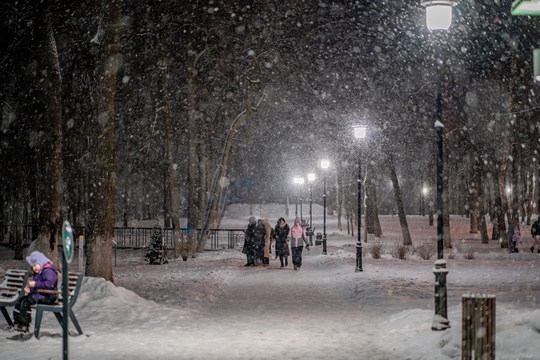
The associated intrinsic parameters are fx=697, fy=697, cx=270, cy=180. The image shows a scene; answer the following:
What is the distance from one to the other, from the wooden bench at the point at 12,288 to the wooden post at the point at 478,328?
22.9 feet

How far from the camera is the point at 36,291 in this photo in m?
11.1

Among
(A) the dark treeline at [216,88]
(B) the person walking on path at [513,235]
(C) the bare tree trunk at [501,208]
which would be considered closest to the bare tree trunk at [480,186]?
(A) the dark treeline at [216,88]

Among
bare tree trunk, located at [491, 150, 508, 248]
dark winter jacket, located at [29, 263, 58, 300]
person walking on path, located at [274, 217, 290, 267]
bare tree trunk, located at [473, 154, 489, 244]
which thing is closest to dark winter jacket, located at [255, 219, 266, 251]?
person walking on path, located at [274, 217, 290, 267]

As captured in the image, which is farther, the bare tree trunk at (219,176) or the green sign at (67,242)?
the bare tree trunk at (219,176)

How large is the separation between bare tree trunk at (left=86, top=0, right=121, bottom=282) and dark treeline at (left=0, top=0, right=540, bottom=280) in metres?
0.03

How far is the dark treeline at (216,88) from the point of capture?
18.1 metres

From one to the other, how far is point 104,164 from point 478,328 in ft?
32.8

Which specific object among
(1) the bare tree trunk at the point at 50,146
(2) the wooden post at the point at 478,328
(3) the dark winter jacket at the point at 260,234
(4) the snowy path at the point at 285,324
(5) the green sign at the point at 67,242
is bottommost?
(4) the snowy path at the point at 285,324

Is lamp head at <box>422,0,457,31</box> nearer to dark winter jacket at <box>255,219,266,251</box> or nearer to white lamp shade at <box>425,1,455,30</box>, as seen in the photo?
white lamp shade at <box>425,1,455,30</box>

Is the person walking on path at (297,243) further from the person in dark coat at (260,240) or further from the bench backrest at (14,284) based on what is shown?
the bench backrest at (14,284)

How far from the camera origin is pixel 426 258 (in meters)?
28.6

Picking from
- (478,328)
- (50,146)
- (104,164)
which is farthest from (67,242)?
(50,146)

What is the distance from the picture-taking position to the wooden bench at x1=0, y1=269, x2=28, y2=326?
11.5 m

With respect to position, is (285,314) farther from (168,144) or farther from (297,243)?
(168,144)
